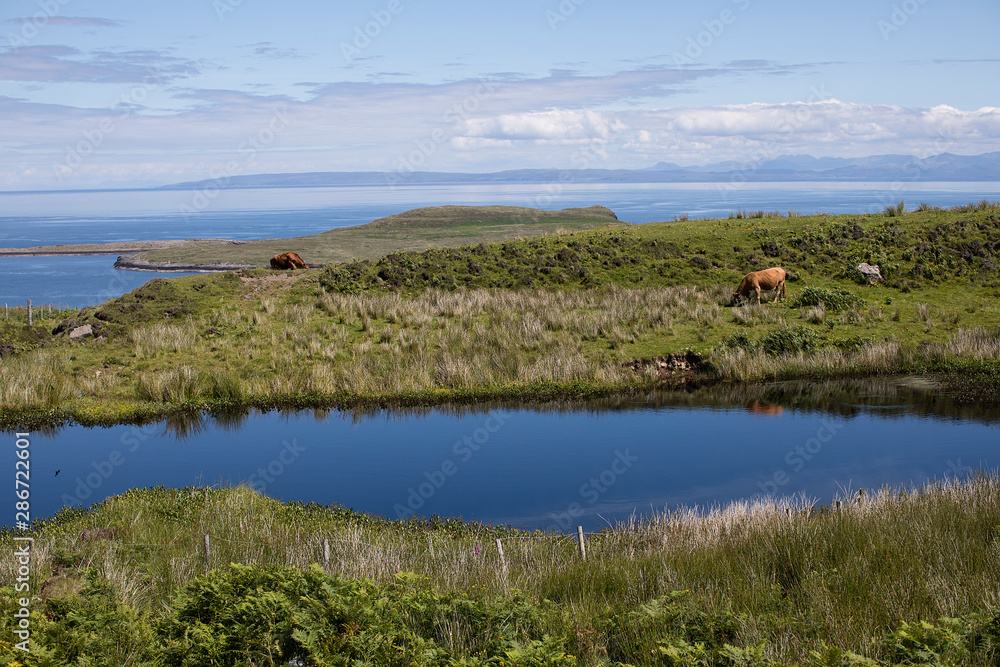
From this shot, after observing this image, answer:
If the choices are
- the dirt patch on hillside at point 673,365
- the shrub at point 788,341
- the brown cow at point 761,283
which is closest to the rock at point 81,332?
the dirt patch on hillside at point 673,365

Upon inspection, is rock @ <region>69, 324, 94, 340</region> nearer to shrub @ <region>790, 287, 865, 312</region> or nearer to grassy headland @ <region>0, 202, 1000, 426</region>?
grassy headland @ <region>0, 202, 1000, 426</region>

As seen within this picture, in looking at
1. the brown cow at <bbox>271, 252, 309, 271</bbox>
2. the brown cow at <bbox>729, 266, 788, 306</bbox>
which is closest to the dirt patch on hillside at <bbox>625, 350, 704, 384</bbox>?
the brown cow at <bbox>729, 266, 788, 306</bbox>

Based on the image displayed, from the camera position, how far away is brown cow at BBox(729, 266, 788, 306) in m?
27.1

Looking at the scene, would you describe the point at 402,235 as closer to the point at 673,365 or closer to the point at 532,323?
the point at 532,323

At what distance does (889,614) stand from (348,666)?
15.0 ft

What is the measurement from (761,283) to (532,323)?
26.9 ft

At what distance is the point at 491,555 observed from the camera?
9.84 meters

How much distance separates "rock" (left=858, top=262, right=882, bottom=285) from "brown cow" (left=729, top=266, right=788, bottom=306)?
16.5 ft

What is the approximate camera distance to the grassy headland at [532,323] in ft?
68.1

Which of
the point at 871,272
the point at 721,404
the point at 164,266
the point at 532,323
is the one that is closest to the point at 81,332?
the point at 532,323

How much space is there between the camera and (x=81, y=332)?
25.9 metres

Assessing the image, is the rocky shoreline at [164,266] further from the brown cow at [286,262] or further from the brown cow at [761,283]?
the brown cow at [761,283]

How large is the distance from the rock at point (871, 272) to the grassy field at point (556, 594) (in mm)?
21107

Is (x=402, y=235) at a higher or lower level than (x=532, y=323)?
higher
